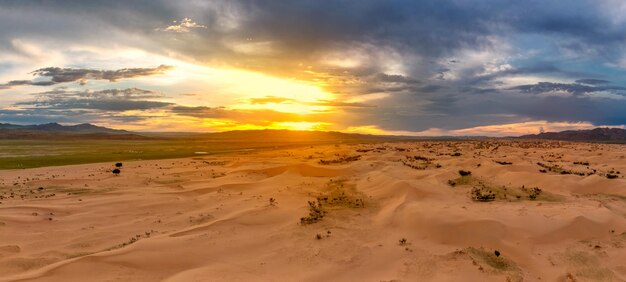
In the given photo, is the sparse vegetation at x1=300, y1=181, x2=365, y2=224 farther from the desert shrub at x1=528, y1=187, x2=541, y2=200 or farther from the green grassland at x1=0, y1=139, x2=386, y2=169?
the green grassland at x1=0, y1=139, x2=386, y2=169

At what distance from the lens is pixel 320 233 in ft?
41.6

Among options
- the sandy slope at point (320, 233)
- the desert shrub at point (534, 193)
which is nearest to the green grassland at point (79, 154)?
the sandy slope at point (320, 233)

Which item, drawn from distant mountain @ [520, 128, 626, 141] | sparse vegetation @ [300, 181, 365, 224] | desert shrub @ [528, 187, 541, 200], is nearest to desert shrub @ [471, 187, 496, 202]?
desert shrub @ [528, 187, 541, 200]

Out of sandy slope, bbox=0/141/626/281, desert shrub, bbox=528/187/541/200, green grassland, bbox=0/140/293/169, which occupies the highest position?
desert shrub, bbox=528/187/541/200

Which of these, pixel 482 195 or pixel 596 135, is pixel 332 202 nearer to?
pixel 482 195

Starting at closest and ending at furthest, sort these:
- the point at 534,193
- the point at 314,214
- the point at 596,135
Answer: the point at 314,214, the point at 534,193, the point at 596,135

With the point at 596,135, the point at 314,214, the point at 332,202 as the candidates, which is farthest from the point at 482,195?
the point at 596,135

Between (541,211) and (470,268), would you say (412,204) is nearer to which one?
(541,211)

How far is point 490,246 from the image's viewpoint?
35.7 feet

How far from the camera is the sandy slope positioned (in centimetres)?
960

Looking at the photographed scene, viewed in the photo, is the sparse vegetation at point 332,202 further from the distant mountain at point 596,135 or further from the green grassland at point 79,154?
the distant mountain at point 596,135

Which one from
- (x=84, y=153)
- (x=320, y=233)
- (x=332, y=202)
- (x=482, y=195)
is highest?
(x=482, y=195)

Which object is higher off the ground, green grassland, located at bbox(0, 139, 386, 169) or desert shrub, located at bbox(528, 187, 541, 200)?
desert shrub, located at bbox(528, 187, 541, 200)

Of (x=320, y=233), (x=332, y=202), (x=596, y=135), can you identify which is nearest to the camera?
(x=320, y=233)
